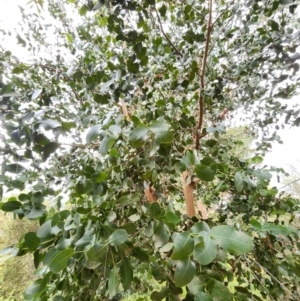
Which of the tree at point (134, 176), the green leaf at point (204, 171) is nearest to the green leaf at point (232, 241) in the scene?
the tree at point (134, 176)

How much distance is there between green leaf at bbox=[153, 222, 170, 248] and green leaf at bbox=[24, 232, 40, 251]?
24 centimetres

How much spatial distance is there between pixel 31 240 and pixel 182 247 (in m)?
0.31

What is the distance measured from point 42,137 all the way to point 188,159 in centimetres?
29

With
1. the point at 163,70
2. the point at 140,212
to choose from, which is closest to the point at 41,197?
the point at 140,212

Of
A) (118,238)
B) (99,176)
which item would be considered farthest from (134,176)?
(118,238)

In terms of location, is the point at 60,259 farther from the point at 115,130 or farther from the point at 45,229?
the point at 115,130

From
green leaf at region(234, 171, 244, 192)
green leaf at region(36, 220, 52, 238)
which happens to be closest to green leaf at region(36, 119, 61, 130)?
green leaf at region(36, 220, 52, 238)

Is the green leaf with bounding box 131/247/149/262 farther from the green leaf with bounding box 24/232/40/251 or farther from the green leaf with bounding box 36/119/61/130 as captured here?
the green leaf with bounding box 36/119/61/130

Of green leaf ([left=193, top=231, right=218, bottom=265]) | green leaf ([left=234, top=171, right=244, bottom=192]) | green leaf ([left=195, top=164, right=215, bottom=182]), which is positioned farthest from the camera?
green leaf ([left=234, top=171, right=244, bottom=192])

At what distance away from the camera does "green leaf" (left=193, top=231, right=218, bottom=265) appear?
314 millimetres

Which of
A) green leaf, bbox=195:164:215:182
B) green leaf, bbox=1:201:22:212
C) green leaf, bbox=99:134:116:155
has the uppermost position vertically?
green leaf, bbox=99:134:116:155

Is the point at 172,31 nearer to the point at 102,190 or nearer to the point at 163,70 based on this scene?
the point at 163,70

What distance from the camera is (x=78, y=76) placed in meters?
0.74

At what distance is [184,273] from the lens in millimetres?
348
